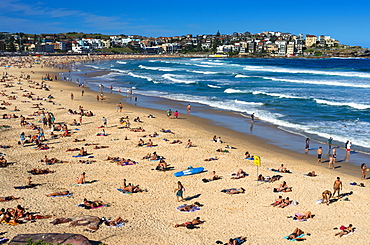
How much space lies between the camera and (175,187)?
1623cm

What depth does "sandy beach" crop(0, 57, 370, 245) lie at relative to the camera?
39.6 feet

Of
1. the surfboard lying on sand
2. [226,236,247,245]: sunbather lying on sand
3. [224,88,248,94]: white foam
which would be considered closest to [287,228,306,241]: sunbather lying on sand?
[226,236,247,245]: sunbather lying on sand

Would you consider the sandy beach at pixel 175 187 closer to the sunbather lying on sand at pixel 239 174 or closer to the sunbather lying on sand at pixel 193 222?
the sunbather lying on sand at pixel 193 222

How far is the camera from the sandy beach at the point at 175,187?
12.1 metres

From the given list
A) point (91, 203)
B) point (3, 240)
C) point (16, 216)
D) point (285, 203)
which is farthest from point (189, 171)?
point (3, 240)

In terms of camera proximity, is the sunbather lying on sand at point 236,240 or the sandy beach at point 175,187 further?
the sandy beach at point 175,187

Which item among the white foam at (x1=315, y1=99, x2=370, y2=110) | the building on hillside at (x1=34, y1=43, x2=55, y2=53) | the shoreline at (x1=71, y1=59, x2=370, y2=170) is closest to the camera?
the shoreline at (x1=71, y1=59, x2=370, y2=170)

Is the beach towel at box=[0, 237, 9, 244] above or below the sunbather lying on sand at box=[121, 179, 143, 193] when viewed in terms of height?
below

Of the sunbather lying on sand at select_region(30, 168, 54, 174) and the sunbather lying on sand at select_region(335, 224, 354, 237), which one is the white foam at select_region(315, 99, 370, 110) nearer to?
the sunbather lying on sand at select_region(335, 224, 354, 237)

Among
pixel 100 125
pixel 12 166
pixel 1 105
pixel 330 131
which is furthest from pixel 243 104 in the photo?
pixel 12 166

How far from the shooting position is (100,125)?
27844 mm

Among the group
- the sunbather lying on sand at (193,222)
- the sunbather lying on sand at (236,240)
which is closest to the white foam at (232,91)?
the sunbather lying on sand at (193,222)

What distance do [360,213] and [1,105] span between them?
30.9m

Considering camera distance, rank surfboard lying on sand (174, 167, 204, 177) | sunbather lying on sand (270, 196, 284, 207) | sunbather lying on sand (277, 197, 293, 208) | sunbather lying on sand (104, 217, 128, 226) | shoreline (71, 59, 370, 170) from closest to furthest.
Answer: sunbather lying on sand (104, 217, 128, 226) < sunbather lying on sand (277, 197, 293, 208) < sunbather lying on sand (270, 196, 284, 207) < surfboard lying on sand (174, 167, 204, 177) < shoreline (71, 59, 370, 170)
